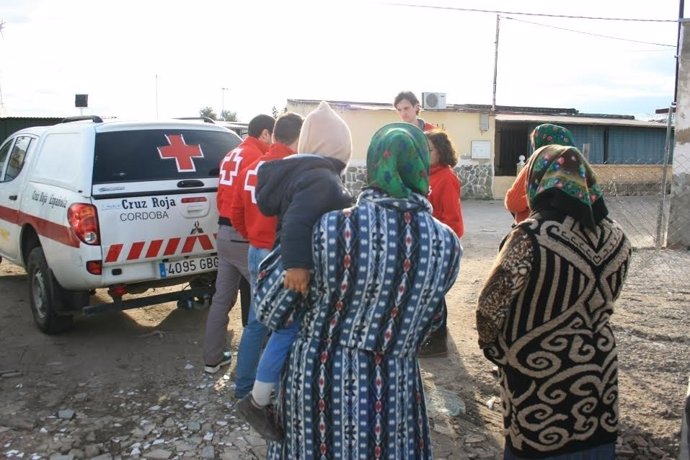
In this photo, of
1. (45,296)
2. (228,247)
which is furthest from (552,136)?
(45,296)

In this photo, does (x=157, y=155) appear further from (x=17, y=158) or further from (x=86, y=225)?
(x=17, y=158)

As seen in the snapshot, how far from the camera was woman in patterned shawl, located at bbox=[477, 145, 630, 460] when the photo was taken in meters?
2.45

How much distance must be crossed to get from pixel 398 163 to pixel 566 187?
2.56 ft

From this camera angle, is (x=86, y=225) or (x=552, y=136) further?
(x=86, y=225)

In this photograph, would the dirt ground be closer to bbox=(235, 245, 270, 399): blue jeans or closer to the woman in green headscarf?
bbox=(235, 245, 270, 399): blue jeans

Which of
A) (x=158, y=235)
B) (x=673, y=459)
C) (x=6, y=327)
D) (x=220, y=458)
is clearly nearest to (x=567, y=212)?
(x=673, y=459)

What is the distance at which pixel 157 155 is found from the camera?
5184 millimetres

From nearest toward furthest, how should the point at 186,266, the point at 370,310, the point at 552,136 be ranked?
the point at 370,310 → the point at 552,136 → the point at 186,266

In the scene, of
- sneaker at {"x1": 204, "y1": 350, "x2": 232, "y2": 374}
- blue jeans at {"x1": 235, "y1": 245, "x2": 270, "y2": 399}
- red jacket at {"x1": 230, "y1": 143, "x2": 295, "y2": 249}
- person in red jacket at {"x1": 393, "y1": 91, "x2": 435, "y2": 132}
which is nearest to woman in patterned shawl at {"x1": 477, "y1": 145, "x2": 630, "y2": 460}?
red jacket at {"x1": 230, "y1": 143, "x2": 295, "y2": 249}

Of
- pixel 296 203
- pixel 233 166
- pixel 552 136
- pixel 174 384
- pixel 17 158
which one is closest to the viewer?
pixel 296 203

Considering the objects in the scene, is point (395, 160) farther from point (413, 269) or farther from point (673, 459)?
point (673, 459)

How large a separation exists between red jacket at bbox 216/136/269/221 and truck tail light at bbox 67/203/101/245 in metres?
1.01

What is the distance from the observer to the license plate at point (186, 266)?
5008 mm

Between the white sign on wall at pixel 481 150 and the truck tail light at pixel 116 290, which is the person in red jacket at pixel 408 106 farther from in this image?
the white sign on wall at pixel 481 150
